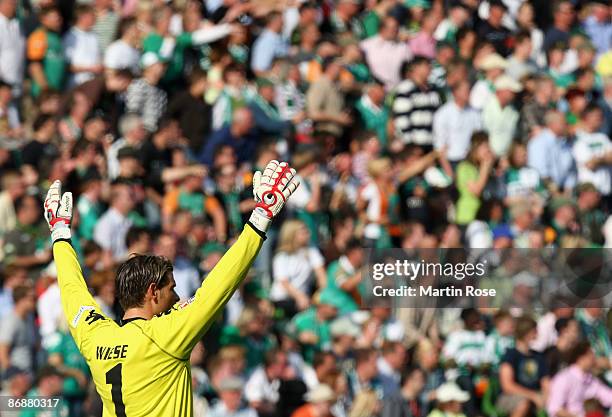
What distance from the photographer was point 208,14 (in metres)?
15.5

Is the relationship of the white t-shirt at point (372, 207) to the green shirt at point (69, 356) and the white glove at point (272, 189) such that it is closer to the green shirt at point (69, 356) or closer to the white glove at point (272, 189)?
the green shirt at point (69, 356)

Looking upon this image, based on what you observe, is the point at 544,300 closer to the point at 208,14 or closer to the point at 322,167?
the point at 322,167

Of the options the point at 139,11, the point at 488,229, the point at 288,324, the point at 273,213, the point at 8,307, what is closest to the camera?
the point at 273,213

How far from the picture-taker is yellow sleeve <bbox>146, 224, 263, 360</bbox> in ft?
18.2

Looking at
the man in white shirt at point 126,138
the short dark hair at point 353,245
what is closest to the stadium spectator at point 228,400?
the short dark hair at point 353,245

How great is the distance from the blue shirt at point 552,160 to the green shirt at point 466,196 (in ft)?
2.48

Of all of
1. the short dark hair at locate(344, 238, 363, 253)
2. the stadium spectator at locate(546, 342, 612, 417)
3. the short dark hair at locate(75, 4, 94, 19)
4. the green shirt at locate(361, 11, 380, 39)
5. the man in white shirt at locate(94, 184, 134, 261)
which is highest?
the short dark hair at locate(75, 4, 94, 19)

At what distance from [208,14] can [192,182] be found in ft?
7.89

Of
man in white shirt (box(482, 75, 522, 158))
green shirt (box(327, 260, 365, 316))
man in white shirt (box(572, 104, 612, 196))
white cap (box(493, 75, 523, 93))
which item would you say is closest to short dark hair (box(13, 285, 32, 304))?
green shirt (box(327, 260, 365, 316))

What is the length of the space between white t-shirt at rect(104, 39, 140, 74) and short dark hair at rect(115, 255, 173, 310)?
29.7 ft

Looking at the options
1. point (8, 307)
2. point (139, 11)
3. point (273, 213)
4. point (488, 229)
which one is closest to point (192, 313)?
point (273, 213)

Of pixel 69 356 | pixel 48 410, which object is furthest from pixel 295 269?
pixel 48 410

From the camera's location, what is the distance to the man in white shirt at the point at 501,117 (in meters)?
15.3

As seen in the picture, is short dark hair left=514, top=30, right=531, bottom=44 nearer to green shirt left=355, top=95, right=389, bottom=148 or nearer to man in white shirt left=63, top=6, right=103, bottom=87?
green shirt left=355, top=95, right=389, bottom=148
